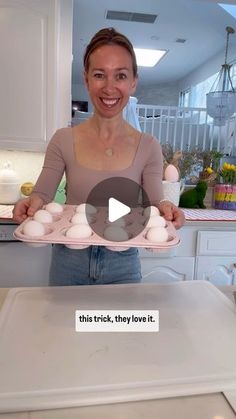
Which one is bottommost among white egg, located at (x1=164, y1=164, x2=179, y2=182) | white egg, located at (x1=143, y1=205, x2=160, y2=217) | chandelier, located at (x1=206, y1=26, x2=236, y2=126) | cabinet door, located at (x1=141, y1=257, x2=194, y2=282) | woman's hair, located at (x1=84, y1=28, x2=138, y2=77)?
cabinet door, located at (x1=141, y1=257, x2=194, y2=282)

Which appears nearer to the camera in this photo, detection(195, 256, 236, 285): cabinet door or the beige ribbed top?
the beige ribbed top

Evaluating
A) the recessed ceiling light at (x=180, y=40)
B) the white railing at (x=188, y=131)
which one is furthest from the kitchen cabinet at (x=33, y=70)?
the recessed ceiling light at (x=180, y=40)

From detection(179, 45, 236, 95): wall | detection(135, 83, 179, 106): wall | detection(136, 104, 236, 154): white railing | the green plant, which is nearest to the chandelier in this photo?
detection(136, 104, 236, 154): white railing

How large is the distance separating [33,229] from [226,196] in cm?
168

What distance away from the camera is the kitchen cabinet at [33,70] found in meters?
1.82

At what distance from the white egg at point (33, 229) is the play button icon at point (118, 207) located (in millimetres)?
110

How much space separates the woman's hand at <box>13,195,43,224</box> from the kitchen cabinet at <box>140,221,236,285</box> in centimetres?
96

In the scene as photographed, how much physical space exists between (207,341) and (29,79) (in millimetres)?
1740

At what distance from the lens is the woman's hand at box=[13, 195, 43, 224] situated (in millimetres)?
747

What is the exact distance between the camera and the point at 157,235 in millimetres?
626

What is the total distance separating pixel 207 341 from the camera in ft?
1.83

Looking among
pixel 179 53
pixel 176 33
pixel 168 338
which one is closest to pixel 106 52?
pixel 168 338

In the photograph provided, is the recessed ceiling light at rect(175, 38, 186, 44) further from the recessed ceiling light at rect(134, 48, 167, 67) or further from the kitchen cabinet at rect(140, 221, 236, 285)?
the kitchen cabinet at rect(140, 221, 236, 285)

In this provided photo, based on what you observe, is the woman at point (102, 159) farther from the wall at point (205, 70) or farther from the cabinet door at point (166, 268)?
the wall at point (205, 70)
